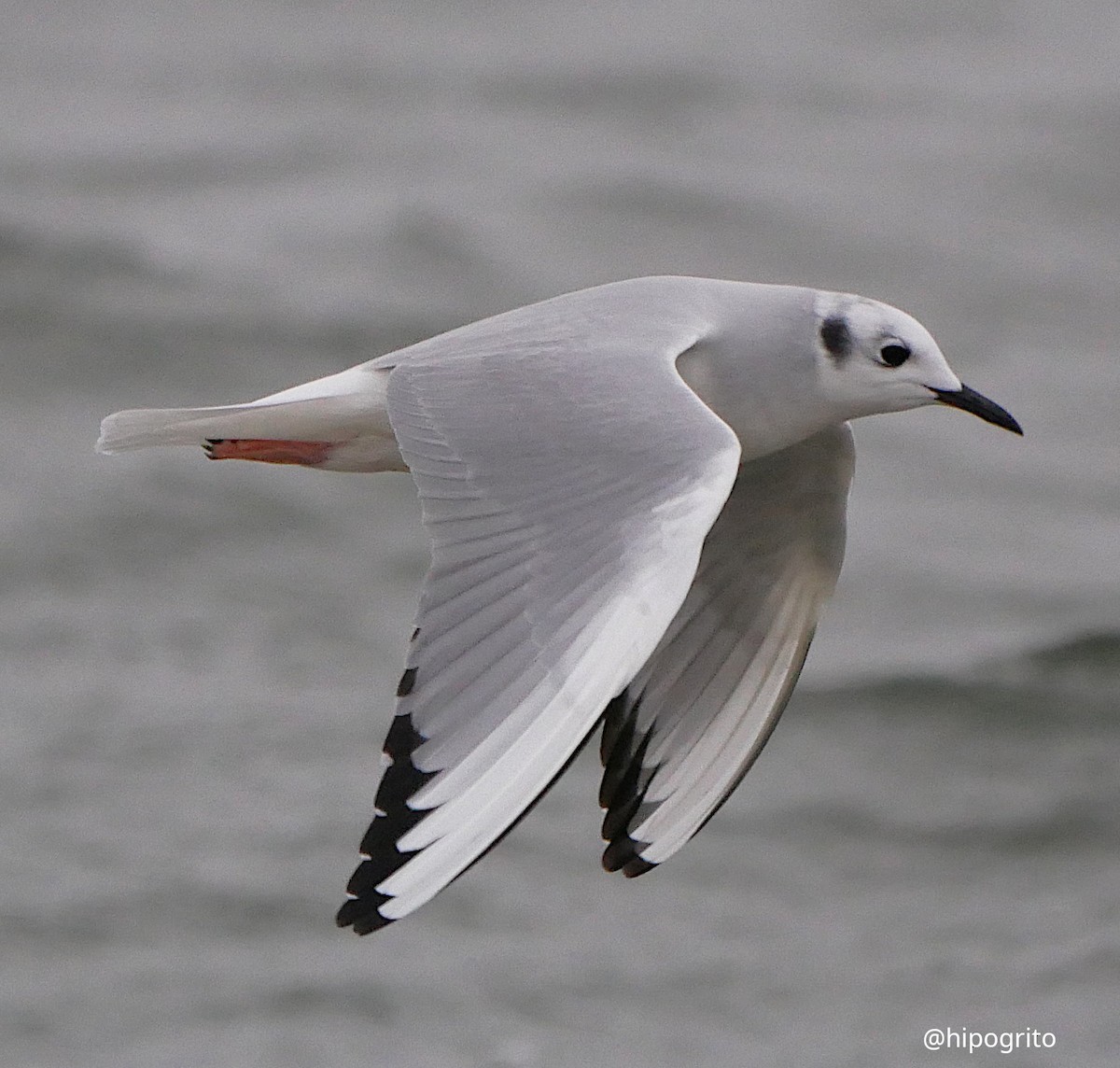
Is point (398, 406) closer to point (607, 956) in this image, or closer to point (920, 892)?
point (607, 956)

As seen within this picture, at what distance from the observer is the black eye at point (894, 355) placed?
457cm

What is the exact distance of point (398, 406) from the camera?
13.7ft

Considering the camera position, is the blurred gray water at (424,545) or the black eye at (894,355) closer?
the black eye at (894,355)

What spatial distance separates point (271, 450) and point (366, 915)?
4.76 feet

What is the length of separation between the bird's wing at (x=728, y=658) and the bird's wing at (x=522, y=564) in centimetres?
59

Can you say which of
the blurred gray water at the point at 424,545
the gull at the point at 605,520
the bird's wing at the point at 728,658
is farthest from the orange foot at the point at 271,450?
the blurred gray water at the point at 424,545

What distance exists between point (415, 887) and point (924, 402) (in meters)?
1.67

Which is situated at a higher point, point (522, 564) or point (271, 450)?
point (522, 564)

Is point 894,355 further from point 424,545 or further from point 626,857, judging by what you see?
point 424,545

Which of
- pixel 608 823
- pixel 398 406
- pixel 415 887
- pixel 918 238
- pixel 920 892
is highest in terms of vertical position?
pixel 398 406

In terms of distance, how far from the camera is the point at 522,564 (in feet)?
12.6

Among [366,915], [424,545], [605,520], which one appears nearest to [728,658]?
[605,520]

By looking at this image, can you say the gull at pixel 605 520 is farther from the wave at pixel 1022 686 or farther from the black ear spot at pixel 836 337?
the wave at pixel 1022 686

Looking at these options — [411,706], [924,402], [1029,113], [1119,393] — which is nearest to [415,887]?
[411,706]
